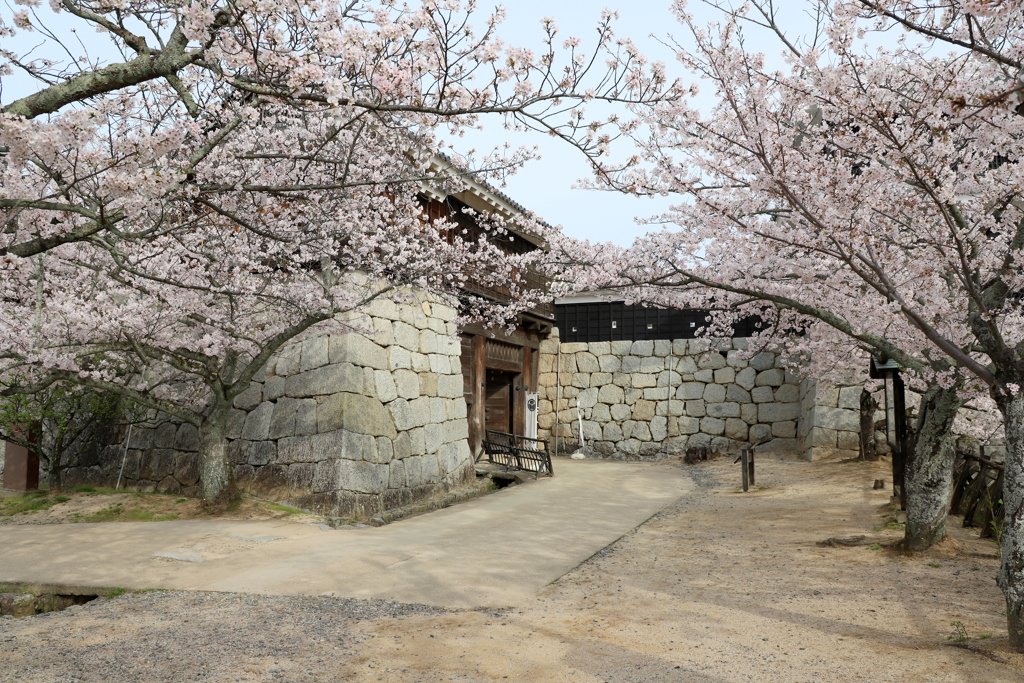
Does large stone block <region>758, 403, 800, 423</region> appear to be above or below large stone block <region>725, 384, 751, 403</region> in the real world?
below

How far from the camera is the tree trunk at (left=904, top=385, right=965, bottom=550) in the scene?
7.16 metres

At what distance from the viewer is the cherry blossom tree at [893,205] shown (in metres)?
4.98

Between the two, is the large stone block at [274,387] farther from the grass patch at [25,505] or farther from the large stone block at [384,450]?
the grass patch at [25,505]

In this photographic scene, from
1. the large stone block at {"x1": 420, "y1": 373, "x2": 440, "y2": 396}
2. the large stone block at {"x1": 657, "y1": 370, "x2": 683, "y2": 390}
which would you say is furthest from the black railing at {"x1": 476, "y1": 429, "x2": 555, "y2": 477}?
the large stone block at {"x1": 657, "y1": 370, "x2": 683, "y2": 390}

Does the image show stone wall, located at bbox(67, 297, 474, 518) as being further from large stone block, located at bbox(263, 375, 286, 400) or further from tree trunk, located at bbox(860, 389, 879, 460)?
tree trunk, located at bbox(860, 389, 879, 460)

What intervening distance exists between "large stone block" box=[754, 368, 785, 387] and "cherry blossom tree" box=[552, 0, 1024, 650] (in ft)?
31.6

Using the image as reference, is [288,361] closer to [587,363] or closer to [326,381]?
[326,381]

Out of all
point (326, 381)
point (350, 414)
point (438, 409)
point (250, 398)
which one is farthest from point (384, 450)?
point (250, 398)

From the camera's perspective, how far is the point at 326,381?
1085 centimetres

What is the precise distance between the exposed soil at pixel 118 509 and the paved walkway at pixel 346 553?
17.1 inches

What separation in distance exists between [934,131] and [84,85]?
196 inches

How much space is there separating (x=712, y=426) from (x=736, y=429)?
623 mm

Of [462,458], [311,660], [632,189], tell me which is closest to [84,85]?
[311,660]

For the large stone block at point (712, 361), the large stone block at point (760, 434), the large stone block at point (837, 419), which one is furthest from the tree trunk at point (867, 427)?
the large stone block at point (712, 361)
